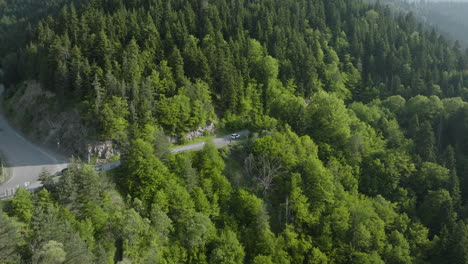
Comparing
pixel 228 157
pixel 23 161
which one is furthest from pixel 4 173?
pixel 228 157

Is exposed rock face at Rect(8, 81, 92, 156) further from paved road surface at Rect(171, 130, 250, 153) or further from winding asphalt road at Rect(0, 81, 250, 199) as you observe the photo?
paved road surface at Rect(171, 130, 250, 153)

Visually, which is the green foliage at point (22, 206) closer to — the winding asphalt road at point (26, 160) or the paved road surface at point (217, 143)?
the winding asphalt road at point (26, 160)

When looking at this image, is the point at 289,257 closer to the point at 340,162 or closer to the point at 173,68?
the point at 340,162

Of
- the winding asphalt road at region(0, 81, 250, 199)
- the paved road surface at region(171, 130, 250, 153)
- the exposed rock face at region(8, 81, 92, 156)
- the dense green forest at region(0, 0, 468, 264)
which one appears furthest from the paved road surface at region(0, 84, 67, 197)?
the paved road surface at region(171, 130, 250, 153)

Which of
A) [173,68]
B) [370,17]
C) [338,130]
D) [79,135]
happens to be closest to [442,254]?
[338,130]

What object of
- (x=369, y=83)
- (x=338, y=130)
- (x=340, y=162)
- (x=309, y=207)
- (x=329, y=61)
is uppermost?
(x=329, y=61)

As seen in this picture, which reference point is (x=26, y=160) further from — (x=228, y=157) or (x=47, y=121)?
(x=228, y=157)
